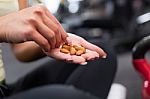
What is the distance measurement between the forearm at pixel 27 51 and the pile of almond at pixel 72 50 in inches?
10.1

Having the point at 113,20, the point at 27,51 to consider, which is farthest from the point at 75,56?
the point at 113,20

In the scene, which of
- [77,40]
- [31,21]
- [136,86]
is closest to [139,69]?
[77,40]

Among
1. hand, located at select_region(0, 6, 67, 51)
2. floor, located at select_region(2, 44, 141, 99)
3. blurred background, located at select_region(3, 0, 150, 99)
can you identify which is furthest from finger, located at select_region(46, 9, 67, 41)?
blurred background, located at select_region(3, 0, 150, 99)

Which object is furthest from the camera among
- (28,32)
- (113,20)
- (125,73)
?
(113,20)

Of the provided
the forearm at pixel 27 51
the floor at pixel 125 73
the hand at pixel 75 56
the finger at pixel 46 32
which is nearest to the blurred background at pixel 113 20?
the floor at pixel 125 73

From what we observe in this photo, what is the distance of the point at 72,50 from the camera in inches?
21.8

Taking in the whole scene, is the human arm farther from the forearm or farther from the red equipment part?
the red equipment part

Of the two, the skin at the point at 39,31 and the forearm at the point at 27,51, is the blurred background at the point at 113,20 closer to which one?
the forearm at the point at 27,51

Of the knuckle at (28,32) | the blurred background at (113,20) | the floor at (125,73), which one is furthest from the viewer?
the blurred background at (113,20)

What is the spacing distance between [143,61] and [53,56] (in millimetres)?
351

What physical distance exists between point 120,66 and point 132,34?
31cm

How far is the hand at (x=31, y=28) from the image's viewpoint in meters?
0.47

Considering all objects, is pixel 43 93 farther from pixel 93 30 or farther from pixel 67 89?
pixel 93 30

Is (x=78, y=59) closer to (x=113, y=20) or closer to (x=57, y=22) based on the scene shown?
(x=57, y=22)
